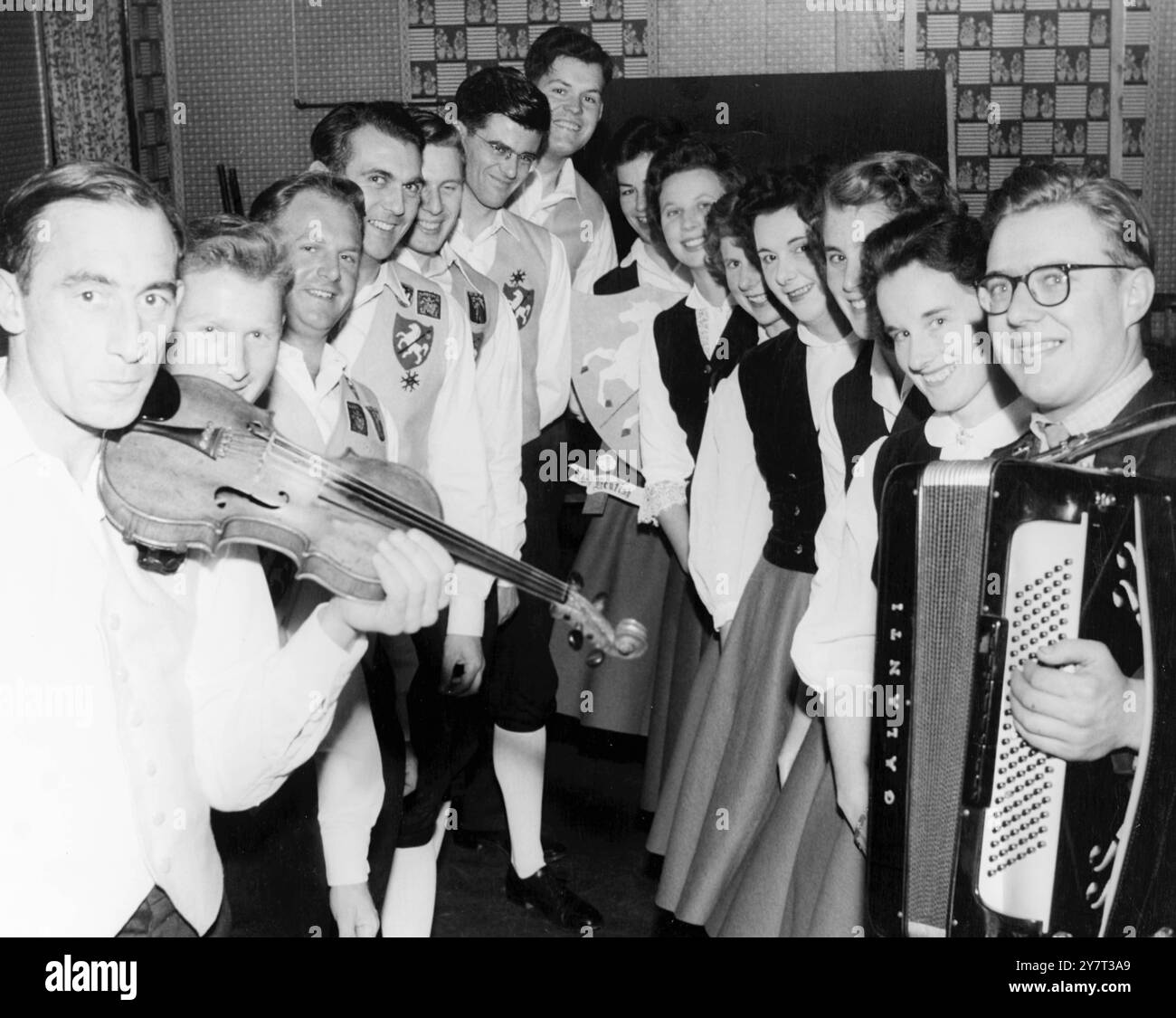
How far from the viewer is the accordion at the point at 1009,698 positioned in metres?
1.98

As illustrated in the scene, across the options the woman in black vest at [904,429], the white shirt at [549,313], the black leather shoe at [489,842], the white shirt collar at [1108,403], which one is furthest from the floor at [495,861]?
the white shirt collar at [1108,403]

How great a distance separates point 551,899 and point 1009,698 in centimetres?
144

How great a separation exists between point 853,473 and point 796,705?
20.3 inches

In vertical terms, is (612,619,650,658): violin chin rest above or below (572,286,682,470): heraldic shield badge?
below

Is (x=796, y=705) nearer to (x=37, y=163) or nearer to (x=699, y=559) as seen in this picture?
(x=699, y=559)

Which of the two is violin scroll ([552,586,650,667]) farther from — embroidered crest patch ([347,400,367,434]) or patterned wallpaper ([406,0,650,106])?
patterned wallpaper ([406,0,650,106])

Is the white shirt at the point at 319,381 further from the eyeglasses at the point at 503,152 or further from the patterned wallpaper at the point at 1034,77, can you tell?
the patterned wallpaper at the point at 1034,77

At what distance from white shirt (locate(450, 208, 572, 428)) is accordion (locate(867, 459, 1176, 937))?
1.30 meters

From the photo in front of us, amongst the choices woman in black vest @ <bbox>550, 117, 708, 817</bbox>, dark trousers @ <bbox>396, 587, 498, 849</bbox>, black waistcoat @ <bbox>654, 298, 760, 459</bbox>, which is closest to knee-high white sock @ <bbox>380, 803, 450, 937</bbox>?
dark trousers @ <bbox>396, 587, 498, 849</bbox>

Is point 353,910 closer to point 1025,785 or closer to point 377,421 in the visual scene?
point 377,421

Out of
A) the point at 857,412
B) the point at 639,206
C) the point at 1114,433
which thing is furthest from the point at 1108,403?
the point at 639,206

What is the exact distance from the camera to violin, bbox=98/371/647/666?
6.64 feet

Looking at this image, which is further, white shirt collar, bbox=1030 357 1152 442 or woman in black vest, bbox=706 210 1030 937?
woman in black vest, bbox=706 210 1030 937

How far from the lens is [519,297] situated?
3.25 m
